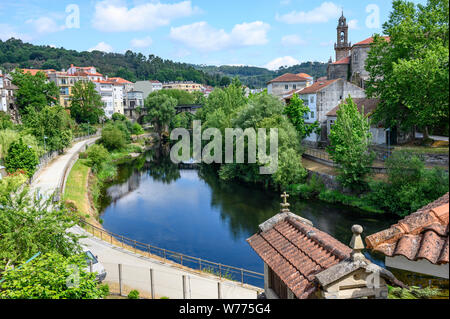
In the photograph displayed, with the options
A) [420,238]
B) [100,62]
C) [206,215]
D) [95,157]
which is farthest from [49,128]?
[100,62]

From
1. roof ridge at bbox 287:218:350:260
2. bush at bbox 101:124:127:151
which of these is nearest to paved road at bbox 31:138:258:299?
roof ridge at bbox 287:218:350:260

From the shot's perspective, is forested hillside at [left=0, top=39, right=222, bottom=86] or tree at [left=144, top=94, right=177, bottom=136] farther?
forested hillside at [left=0, top=39, right=222, bottom=86]

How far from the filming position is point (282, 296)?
6.27 meters

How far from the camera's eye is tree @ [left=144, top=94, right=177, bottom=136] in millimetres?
71562

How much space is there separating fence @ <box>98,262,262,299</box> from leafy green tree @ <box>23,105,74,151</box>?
A: 99.1ft

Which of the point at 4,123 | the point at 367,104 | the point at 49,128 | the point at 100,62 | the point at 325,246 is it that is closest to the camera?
the point at 325,246

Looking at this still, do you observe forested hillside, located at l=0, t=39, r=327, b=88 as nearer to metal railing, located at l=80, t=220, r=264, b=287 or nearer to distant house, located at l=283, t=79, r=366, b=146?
distant house, located at l=283, t=79, r=366, b=146

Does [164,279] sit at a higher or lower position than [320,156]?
lower

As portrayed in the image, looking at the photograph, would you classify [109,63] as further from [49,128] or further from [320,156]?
[320,156]

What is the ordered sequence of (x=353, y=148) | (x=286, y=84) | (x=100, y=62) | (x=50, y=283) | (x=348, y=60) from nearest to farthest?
1. (x=50, y=283)
2. (x=353, y=148)
3. (x=348, y=60)
4. (x=286, y=84)
5. (x=100, y=62)

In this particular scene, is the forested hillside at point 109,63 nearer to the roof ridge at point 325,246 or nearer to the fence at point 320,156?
the fence at point 320,156

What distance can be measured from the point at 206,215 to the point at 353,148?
12657 mm

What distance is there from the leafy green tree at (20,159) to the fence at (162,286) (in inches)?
782

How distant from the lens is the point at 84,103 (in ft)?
225
